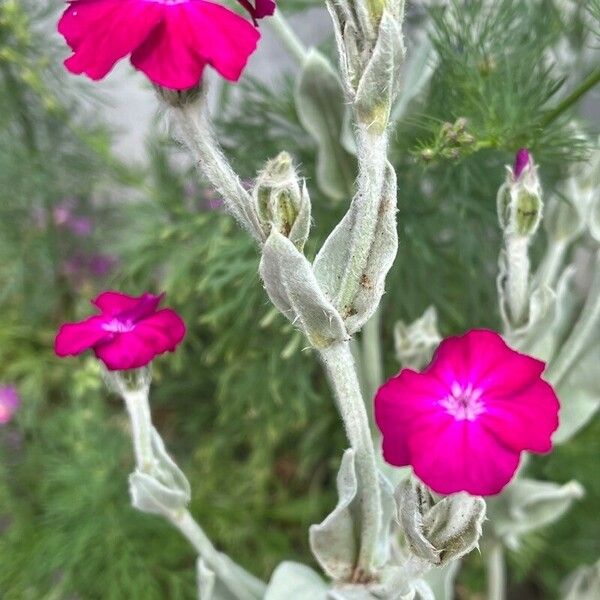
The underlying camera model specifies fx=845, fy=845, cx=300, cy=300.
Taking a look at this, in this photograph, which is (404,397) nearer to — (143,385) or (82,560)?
(143,385)

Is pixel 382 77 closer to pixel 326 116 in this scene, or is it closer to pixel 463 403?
pixel 463 403

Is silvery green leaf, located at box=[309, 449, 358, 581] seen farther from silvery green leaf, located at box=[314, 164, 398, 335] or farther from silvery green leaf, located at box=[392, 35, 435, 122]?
silvery green leaf, located at box=[392, 35, 435, 122]

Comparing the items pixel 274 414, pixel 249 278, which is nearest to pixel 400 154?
pixel 249 278

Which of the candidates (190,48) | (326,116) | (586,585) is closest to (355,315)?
(190,48)

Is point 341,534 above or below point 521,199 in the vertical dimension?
below

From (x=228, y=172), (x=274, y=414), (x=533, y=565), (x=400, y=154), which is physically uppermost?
(x=228, y=172)

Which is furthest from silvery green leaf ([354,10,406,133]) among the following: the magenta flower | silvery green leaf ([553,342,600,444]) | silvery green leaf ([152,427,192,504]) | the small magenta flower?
the small magenta flower

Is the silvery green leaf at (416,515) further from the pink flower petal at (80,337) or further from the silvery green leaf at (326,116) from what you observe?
the silvery green leaf at (326,116)
